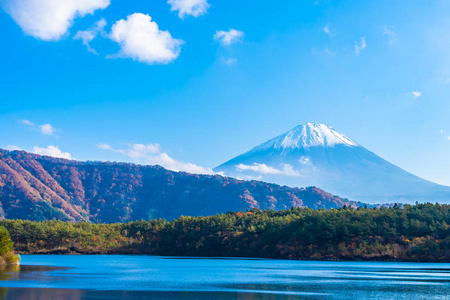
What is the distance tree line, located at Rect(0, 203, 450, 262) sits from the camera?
259 ft

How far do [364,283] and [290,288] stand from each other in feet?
24.1

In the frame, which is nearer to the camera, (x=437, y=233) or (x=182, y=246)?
(x=437, y=233)

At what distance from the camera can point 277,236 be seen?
3701 inches

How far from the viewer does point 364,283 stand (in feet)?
133

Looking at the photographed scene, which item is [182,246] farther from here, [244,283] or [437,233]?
[244,283]

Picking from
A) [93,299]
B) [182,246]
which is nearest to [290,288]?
[93,299]

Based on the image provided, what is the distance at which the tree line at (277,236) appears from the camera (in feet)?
259

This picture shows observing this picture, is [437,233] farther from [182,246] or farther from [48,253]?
[48,253]

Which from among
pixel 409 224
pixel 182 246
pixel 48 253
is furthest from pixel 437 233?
pixel 48 253

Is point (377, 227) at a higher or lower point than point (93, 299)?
higher

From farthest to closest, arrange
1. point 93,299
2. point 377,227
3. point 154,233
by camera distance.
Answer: point 154,233, point 377,227, point 93,299

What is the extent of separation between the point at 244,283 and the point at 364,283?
942 centimetres

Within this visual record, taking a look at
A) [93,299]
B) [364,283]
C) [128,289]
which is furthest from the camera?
[364,283]

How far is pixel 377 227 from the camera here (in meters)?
81.4
